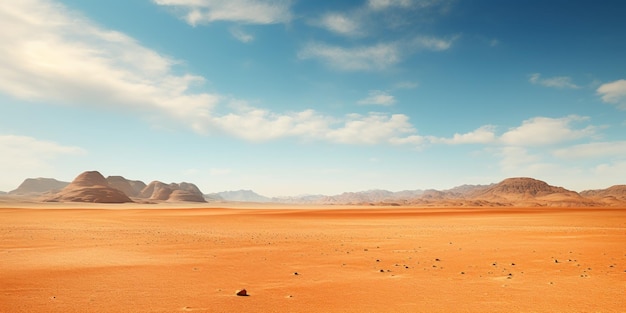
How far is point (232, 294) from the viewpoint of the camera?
8.77m

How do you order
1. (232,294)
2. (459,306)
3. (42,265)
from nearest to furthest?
(459,306)
(232,294)
(42,265)

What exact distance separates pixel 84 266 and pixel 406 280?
10.8 meters

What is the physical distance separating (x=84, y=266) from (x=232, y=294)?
7.02 m

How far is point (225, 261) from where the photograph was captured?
13.9 metres

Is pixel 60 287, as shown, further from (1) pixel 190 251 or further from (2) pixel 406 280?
(2) pixel 406 280

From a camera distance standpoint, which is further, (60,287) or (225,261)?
(225,261)

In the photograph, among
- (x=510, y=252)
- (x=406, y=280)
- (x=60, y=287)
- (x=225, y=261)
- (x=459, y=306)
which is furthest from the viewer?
(x=510, y=252)

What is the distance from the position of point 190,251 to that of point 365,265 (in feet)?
27.8

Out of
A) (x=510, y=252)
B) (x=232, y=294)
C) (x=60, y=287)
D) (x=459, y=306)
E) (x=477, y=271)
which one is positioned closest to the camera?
(x=459, y=306)

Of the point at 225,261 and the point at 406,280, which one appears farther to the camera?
the point at 225,261

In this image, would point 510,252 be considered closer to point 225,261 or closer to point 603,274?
point 603,274

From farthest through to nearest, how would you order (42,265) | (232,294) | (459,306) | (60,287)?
(42,265) < (60,287) < (232,294) < (459,306)

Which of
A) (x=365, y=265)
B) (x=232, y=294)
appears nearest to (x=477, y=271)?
(x=365, y=265)

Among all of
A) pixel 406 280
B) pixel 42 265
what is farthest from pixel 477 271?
pixel 42 265
